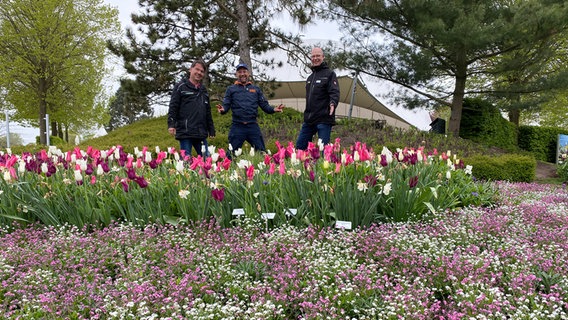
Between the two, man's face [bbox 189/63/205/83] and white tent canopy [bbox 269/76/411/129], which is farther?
white tent canopy [bbox 269/76/411/129]

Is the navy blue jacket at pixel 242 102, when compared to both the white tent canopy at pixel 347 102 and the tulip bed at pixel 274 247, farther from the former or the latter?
the white tent canopy at pixel 347 102

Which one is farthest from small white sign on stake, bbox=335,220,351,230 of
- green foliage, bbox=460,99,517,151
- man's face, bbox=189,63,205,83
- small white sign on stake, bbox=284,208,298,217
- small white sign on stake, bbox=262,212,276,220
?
green foliage, bbox=460,99,517,151

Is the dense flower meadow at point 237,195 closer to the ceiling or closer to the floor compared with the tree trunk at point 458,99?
closer to the floor

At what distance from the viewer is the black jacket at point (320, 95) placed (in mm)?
5285

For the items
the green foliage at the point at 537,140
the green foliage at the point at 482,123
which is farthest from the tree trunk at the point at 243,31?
the green foliage at the point at 537,140

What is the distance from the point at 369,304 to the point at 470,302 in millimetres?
436

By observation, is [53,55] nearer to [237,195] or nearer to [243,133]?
[243,133]

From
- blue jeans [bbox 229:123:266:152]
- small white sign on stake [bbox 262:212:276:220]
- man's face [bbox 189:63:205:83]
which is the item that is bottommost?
small white sign on stake [bbox 262:212:276:220]

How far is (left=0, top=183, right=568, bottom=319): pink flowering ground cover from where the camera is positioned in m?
1.74

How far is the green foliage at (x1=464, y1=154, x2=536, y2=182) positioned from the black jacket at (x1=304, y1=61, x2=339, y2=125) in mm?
3489

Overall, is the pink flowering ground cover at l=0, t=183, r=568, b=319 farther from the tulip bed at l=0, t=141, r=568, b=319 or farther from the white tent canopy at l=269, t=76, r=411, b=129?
the white tent canopy at l=269, t=76, r=411, b=129

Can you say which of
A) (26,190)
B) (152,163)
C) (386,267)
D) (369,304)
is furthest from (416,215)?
(26,190)

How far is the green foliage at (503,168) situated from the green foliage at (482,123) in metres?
4.73

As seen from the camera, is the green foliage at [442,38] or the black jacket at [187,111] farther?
the green foliage at [442,38]
